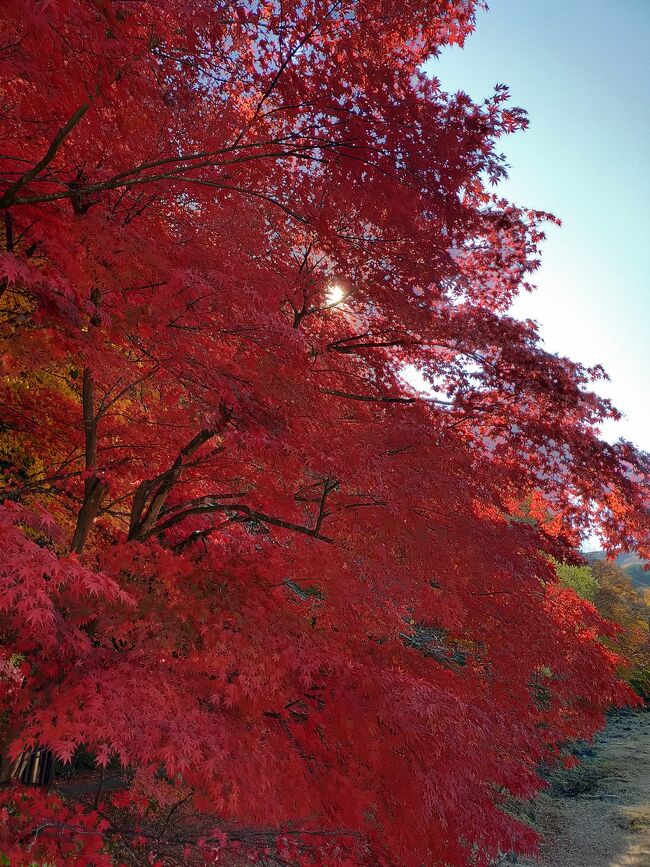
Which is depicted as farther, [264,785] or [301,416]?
[301,416]

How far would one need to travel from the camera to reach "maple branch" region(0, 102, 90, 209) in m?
2.91

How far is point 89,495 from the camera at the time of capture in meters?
5.47

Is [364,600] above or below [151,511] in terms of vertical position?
below

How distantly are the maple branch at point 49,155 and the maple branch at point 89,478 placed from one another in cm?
208

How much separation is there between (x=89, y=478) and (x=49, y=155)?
3.17m

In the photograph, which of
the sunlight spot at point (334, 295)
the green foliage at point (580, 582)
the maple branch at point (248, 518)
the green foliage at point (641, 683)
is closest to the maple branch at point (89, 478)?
the maple branch at point (248, 518)

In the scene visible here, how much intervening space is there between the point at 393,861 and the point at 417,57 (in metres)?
7.59

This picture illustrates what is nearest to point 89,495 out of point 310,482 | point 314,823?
point 310,482

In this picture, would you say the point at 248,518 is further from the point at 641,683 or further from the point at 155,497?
the point at 641,683

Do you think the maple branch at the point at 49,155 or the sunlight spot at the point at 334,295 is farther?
the sunlight spot at the point at 334,295

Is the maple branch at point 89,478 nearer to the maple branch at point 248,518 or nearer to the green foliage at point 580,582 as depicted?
the maple branch at point 248,518

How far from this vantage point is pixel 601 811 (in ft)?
40.2

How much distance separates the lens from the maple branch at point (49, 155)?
2.91 meters

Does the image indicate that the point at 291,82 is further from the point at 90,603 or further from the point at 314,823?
the point at 314,823
